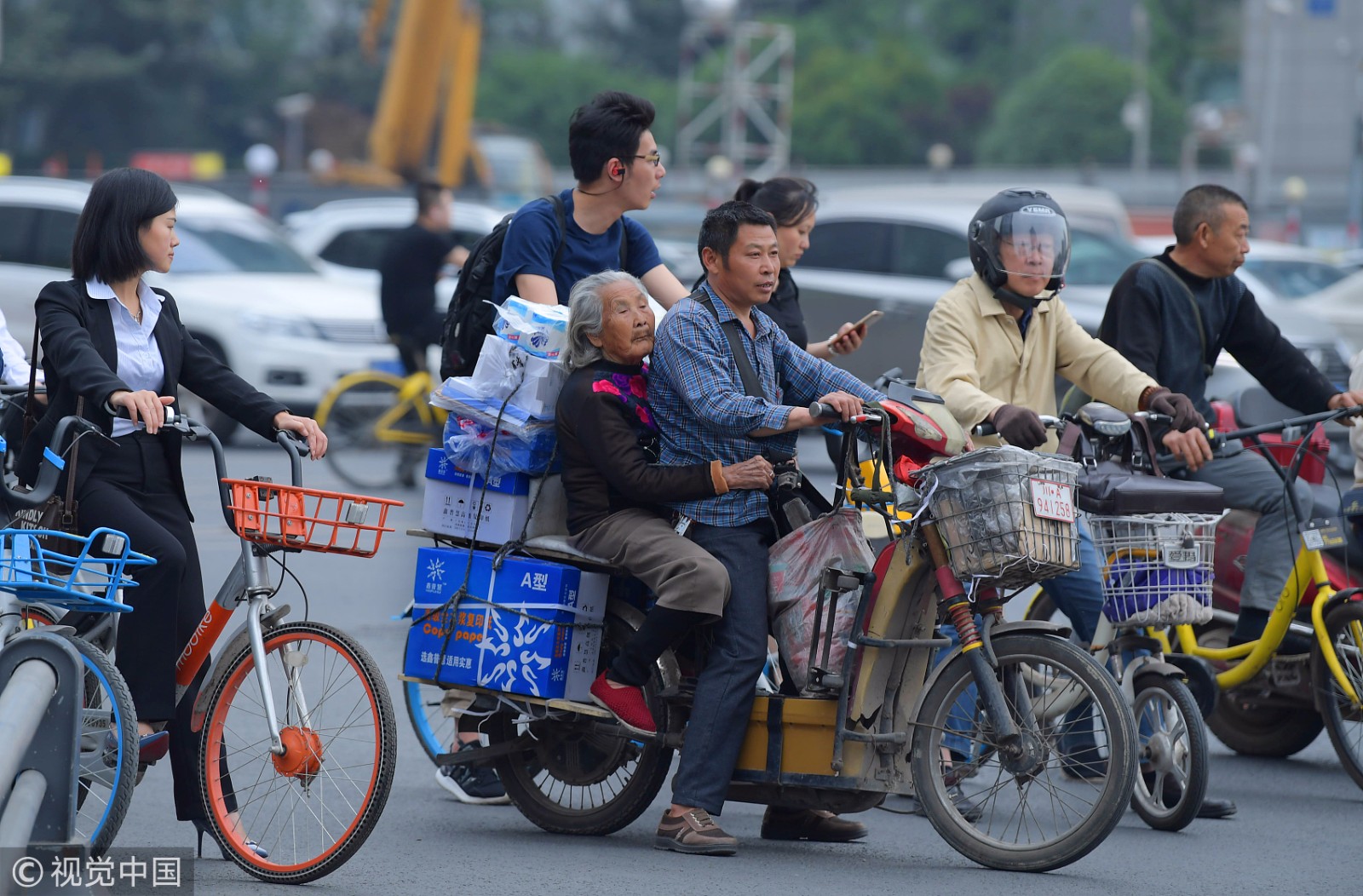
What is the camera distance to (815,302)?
52.1 ft

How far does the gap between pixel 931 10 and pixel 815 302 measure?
75399mm

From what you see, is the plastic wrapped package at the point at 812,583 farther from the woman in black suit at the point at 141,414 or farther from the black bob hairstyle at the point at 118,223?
the black bob hairstyle at the point at 118,223

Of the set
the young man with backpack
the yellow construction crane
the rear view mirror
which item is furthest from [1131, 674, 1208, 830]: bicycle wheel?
the yellow construction crane

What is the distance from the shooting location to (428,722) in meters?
6.45

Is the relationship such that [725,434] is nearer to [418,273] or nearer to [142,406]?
[142,406]

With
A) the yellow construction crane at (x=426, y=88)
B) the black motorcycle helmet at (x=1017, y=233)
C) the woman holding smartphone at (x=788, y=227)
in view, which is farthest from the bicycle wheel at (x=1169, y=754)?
the yellow construction crane at (x=426, y=88)

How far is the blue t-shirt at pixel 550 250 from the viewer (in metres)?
5.90

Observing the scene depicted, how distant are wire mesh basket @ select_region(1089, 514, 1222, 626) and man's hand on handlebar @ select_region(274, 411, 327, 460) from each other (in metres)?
2.29

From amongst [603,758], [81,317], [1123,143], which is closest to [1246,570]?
[603,758]

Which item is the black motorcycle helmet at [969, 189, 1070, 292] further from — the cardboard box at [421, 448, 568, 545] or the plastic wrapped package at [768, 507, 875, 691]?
A: the cardboard box at [421, 448, 568, 545]

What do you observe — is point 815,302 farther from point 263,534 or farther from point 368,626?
point 263,534

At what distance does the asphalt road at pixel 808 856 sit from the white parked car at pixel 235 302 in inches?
349

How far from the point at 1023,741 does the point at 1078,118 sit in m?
73.4

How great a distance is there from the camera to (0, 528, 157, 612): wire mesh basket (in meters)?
4.40
